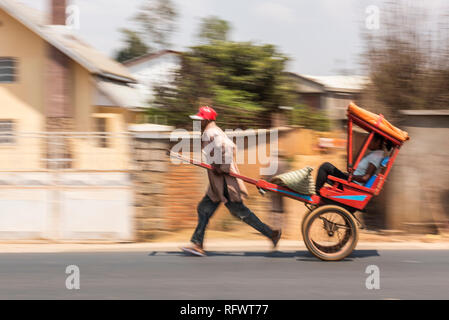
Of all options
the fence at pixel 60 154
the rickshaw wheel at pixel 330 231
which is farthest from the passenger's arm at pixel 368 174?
the fence at pixel 60 154

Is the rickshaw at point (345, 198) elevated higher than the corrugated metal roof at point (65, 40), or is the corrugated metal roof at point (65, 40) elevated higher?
the corrugated metal roof at point (65, 40)

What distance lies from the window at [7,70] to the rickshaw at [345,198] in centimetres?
1435

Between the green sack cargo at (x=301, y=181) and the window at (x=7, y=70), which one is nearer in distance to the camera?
the green sack cargo at (x=301, y=181)

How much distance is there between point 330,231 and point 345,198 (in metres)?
0.46

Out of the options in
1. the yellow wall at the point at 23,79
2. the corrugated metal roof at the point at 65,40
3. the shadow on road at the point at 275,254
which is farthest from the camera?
the yellow wall at the point at 23,79

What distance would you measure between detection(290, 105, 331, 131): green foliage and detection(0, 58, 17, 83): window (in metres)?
9.19

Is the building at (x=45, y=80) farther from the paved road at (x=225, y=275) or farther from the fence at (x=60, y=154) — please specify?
the paved road at (x=225, y=275)

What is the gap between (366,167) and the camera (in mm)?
7965

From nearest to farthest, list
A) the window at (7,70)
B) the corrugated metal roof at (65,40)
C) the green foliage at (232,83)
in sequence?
the green foliage at (232,83) → the corrugated metal roof at (65,40) → the window at (7,70)

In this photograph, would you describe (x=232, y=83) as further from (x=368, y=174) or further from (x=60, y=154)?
(x=368, y=174)

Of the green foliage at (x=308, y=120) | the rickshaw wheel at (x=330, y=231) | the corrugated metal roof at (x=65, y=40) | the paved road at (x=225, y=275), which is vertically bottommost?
the paved road at (x=225, y=275)

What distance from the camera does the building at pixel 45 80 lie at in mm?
19562
